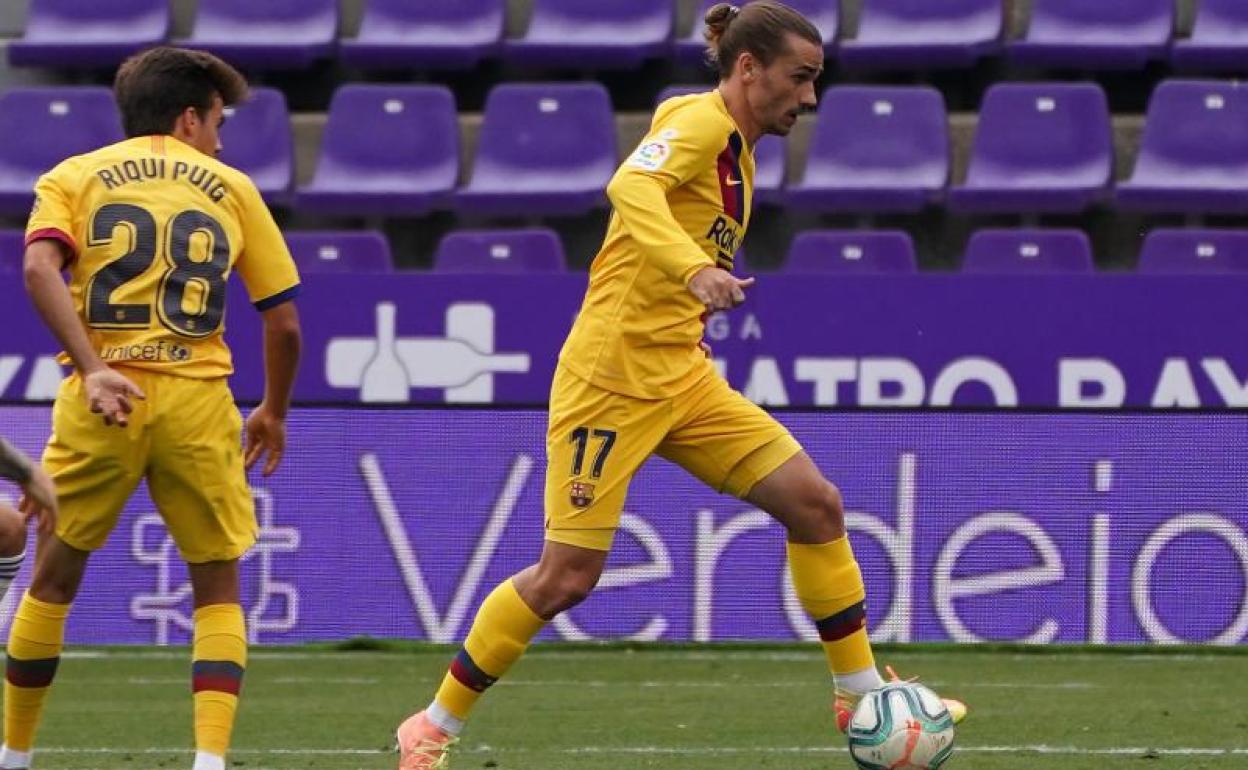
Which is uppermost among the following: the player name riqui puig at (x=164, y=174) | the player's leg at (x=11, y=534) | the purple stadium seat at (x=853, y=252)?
the player name riqui puig at (x=164, y=174)

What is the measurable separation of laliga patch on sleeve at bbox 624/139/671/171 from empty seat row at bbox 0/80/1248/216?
7.30m

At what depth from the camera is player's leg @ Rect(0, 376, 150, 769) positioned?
5.51 m

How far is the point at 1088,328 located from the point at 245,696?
4539mm

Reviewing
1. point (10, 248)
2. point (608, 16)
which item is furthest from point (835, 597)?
point (608, 16)

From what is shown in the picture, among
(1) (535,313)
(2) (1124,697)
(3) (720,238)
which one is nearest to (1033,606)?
(2) (1124,697)

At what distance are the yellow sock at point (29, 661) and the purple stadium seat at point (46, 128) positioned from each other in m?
8.47

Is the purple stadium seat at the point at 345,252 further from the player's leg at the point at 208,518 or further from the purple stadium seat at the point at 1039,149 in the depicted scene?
the player's leg at the point at 208,518

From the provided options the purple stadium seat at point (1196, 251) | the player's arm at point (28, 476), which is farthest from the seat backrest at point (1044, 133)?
the player's arm at point (28, 476)

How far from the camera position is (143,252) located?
18.0ft

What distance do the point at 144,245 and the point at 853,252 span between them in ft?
23.6

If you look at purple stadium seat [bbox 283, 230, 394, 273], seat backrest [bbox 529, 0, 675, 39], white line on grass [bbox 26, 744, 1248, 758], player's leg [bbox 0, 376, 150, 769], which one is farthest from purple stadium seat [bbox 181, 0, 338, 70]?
player's leg [bbox 0, 376, 150, 769]

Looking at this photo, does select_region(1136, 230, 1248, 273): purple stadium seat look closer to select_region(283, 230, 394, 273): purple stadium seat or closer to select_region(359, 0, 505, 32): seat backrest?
select_region(283, 230, 394, 273): purple stadium seat

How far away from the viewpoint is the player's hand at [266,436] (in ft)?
19.0

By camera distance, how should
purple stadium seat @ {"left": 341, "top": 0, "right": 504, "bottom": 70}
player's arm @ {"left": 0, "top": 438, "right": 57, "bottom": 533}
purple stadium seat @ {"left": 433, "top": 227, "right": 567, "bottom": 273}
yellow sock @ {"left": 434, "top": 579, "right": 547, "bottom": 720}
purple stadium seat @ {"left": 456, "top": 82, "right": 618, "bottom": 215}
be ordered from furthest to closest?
purple stadium seat @ {"left": 341, "top": 0, "right": 504, "bottom": 70}
purple stadium seat @ {"left": 456, "top": 82, "right": 618, "bottom": 215}
purple stadium seat @ {"left": 433, "top": 227, "right": 567, "bottom": 273}
yellow sock @ {"left": 434, "top": 579, "right": 547, "bottom": 720}
player's arm @ {"left": 0, "top": 438, "right": 57, "bottom": 533}
